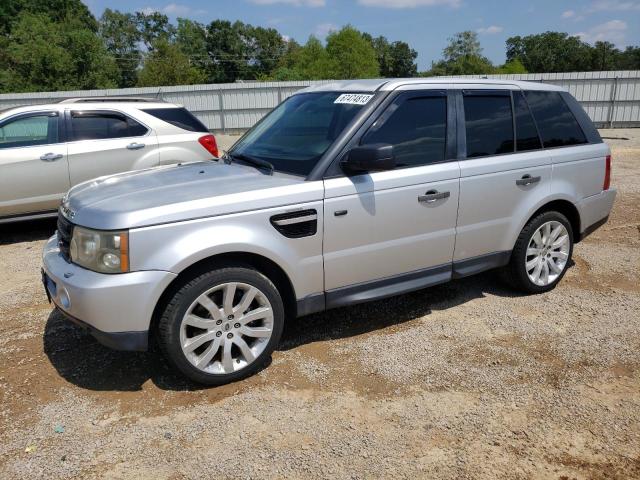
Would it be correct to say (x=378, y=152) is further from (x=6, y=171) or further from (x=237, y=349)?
(x=6, y=171)

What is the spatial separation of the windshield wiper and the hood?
0.07 m

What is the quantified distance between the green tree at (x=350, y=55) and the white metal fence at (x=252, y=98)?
37.5 m

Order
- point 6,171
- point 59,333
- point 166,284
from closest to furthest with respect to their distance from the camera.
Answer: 1. point 166,284
2. point 59,333
3. point 6,171

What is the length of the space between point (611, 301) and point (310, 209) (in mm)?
3055

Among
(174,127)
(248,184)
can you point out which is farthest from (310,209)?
(174,127)

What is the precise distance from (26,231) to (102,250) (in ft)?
17.5

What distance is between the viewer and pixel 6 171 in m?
6.57

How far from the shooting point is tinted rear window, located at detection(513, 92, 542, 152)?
14.9ft

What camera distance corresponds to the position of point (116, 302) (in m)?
3.02

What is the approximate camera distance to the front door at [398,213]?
3.64 metres

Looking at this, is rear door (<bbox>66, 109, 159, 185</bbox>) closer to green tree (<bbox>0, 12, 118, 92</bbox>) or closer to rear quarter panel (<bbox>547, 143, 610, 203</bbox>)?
rear quarter panel (<bbox>547, 143, 610, 203</bbox>)

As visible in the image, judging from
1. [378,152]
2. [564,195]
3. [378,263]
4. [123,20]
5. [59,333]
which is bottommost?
[59,333]

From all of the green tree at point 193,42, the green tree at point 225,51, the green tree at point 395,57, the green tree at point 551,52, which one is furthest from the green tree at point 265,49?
the green tree at point 551,52

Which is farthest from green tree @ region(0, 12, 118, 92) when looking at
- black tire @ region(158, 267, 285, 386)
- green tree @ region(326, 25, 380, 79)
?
black tire @ region(158, 267, 285, 386)
